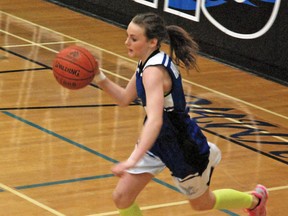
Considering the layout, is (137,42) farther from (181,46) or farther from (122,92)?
(122,92)

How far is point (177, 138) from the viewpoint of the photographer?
596 cm

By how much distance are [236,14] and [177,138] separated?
230 inches

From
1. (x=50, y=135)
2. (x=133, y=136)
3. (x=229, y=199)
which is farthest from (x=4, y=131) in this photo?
(x=229, y=199)

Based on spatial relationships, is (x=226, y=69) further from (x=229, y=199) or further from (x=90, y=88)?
(x=229, y=199)

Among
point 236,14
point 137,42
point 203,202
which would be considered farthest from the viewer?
point 236,14

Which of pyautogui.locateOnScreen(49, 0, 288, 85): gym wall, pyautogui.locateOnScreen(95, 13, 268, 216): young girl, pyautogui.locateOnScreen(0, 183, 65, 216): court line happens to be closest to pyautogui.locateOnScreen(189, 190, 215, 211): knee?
pyautogui.locateOnScreen(95, 13, 268, 216): young girl

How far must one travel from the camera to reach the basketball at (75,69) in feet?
20.5

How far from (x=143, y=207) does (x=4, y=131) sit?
86.0 inches

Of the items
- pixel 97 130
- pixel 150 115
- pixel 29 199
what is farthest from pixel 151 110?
pixel 97 130

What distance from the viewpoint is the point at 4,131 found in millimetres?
8805

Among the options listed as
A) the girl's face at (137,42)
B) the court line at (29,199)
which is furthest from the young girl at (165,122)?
the court line at (29,199)

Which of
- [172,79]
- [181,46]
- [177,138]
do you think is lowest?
[177,138]

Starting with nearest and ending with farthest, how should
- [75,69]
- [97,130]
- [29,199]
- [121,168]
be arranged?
[121,168], [75,69], [29,199], [97,130]

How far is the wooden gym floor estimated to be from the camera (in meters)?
7.29
